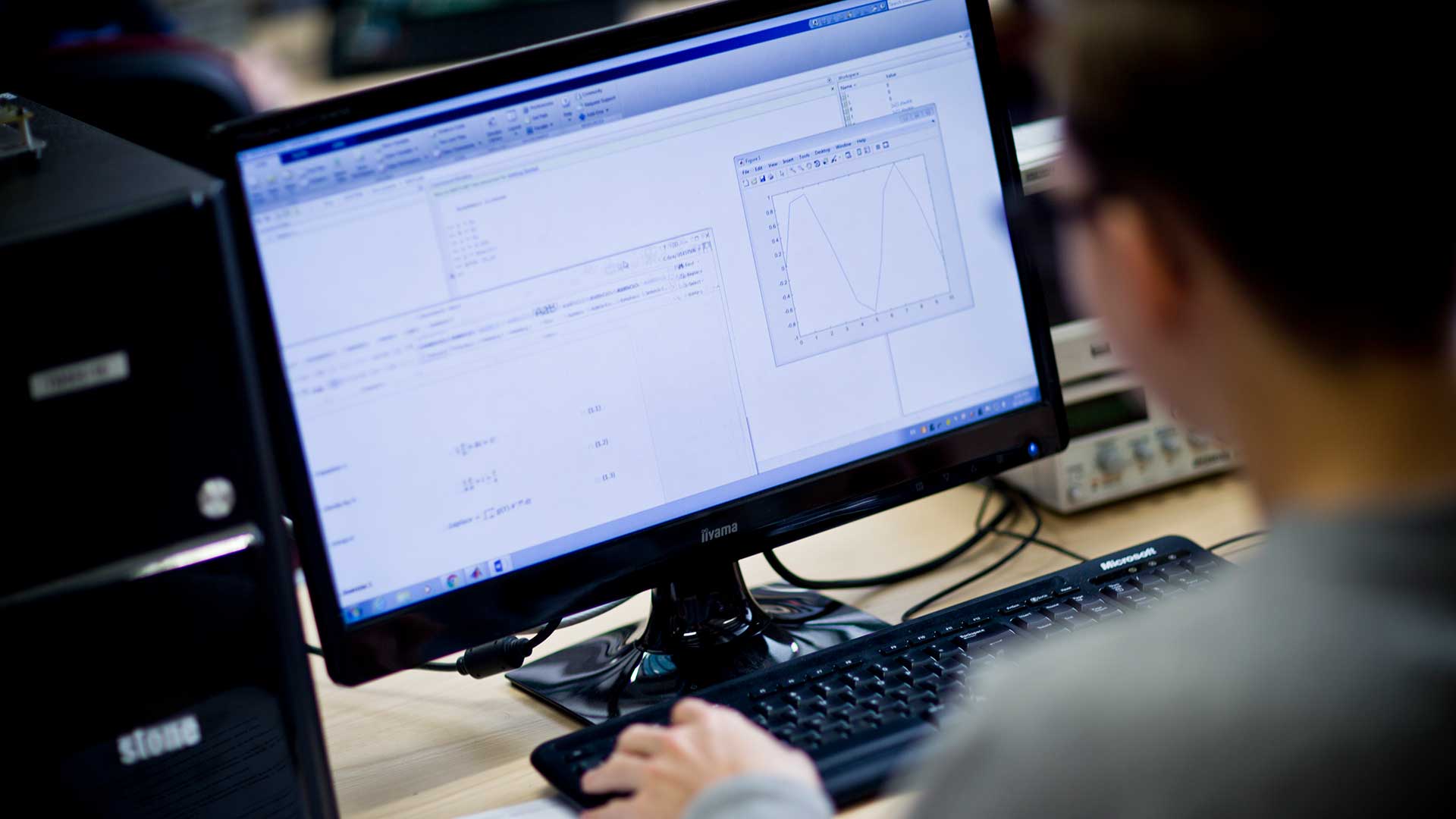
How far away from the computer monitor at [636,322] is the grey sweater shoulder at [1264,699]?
38 cm

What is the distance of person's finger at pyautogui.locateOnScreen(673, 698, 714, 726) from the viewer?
2.50 feet

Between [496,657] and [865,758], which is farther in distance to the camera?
[496,657]

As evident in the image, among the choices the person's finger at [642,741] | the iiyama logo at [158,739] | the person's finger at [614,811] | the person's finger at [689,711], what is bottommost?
the person's finger at [614,811]

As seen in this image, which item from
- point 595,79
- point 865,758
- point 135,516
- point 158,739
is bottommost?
point 865,758

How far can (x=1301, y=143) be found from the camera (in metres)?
0.50

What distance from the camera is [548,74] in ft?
2.69

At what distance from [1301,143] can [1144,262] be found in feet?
0.28

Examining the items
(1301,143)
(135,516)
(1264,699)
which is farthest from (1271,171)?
(135,516)

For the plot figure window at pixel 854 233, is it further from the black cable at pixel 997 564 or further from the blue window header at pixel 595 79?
the black cable at pixel 997 564

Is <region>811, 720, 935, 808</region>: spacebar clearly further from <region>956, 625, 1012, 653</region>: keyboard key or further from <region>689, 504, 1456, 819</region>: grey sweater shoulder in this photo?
<region>689, 504, 1456, 819</region>: grey sweater shoulder

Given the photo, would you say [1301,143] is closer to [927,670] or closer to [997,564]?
[927,670]

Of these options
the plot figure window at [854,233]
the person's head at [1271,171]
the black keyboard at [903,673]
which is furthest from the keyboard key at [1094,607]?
the person's head at [1271,171]

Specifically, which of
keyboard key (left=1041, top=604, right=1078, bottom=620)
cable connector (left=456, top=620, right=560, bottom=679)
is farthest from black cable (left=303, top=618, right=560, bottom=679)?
keyboard key (left=1041, top=604, right=1078, bottom=620)

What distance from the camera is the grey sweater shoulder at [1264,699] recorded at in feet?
1.50
